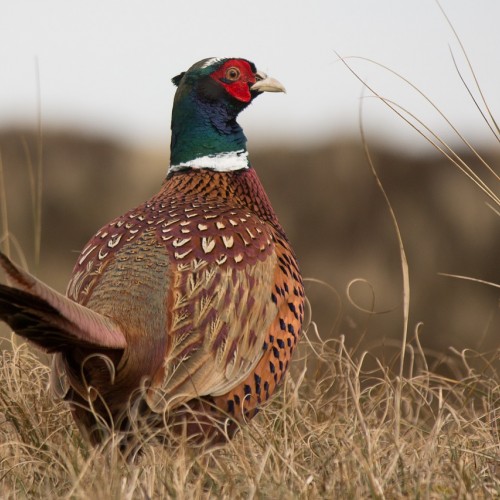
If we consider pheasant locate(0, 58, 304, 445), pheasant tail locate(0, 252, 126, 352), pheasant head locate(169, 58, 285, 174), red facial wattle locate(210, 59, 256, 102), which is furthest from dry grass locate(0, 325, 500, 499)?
red facial wattle locate(210, 59, 256, 102)

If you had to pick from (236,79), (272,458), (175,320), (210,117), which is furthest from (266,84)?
(272,458)

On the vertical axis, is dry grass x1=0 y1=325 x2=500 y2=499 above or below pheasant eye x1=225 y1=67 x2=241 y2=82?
below

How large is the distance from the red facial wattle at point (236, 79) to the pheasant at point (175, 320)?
46 centimetres

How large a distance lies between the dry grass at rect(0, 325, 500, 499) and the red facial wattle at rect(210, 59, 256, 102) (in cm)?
116

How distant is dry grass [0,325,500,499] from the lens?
2795 millimetres

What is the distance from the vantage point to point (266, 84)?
4137 mm

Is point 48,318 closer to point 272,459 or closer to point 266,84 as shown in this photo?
point 272,459

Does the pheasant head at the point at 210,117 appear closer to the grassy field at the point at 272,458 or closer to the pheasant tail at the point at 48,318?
the grassy field at the point at 272,458

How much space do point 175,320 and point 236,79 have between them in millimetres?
1226

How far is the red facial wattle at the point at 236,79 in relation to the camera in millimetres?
4008

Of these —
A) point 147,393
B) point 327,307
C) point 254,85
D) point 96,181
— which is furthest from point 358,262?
point 147,393

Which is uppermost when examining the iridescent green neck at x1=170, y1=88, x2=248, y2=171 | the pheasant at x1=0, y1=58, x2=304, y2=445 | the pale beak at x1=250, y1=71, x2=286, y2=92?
the pale beak at x1=250, y1=71, x2=286, y2=92

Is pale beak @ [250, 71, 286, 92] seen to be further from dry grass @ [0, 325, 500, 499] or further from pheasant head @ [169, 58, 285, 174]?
dry grass @ [0, 325, 500, 499]

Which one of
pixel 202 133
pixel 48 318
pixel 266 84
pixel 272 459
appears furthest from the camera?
pixel 266 84
